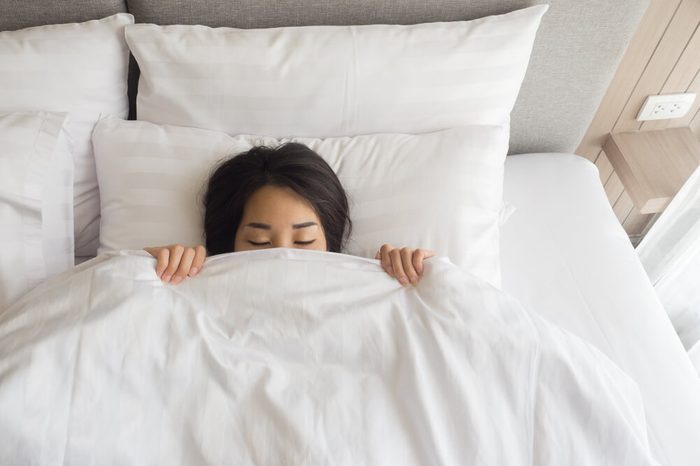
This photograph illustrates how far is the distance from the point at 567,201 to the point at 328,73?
71 cm

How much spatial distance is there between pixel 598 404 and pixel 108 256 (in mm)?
826

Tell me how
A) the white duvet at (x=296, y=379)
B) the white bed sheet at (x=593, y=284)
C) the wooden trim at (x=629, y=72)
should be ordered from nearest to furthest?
the white duvet at (x=296, y=379) → the white bed sheet at (x=593, y=284) → the wooden trim at (x=629, y=72)

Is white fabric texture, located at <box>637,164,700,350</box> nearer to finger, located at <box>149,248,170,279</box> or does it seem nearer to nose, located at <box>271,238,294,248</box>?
nose, located at <box>271,238,294,248</box>

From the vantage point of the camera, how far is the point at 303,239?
3.41ft

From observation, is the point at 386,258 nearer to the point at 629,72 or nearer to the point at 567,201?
the point at 567,201

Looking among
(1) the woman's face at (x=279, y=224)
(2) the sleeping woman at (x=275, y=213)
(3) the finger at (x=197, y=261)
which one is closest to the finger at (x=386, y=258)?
(2) the sleeping woman at (x=275, y=213)

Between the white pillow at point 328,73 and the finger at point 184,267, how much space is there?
14.3 inches

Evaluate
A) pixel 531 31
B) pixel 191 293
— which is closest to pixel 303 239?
pixel 191 293

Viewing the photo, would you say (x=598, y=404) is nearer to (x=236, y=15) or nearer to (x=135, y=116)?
(x=236, y=15)

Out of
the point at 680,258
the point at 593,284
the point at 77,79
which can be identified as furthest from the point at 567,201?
the point at 77,79

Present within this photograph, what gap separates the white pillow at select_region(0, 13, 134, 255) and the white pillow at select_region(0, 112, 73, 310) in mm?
52

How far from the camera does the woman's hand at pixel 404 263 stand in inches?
37.3

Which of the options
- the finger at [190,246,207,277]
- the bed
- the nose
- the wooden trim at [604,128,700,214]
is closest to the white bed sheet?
the bed

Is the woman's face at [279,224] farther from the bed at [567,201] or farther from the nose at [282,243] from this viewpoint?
the bed at [567,201]
